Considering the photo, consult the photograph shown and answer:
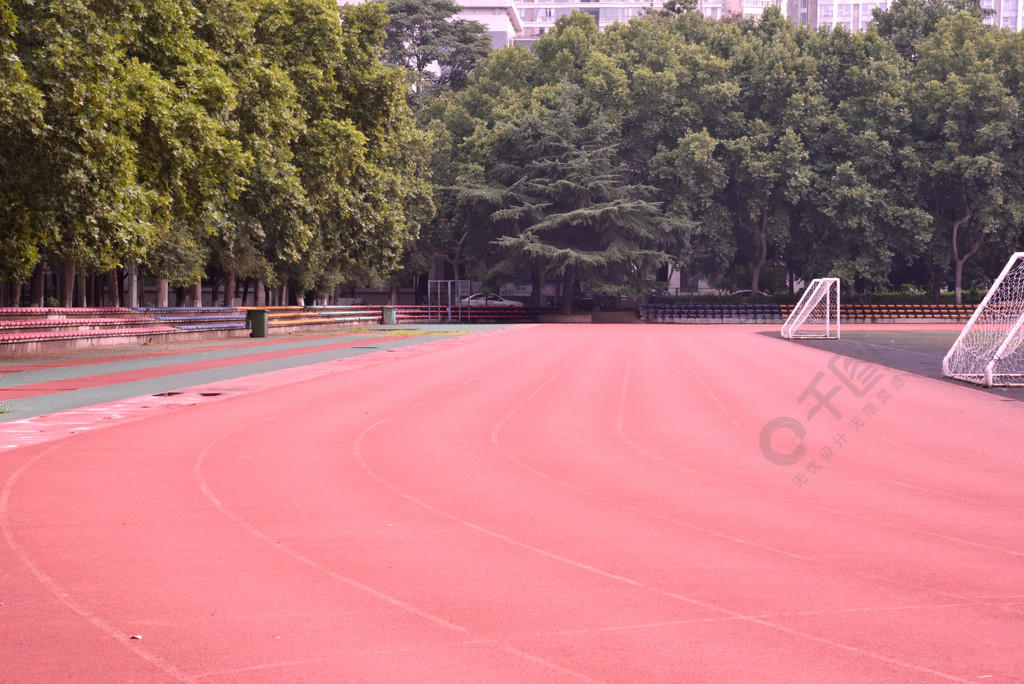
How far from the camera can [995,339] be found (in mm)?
26641

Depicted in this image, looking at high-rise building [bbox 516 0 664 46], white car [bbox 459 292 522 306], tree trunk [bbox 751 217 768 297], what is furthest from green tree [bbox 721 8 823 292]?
high-rise building [bbox 516 0 664 46]

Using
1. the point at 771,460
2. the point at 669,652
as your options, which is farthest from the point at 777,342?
Result: the point at 669,652

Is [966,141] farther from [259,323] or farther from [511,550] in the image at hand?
[511,550]

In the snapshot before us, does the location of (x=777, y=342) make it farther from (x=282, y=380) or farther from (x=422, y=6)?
(x=422, y=6)

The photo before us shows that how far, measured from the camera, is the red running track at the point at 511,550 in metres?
5.05

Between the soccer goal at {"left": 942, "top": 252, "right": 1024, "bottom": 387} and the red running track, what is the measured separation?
763 centimetres

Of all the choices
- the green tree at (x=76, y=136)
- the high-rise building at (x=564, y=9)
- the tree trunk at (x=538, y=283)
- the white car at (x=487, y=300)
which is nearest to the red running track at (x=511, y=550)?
the green tree at (x=76, y=136)

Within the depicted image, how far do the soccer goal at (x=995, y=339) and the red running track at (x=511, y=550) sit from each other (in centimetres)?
763

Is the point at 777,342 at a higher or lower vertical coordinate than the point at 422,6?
lower

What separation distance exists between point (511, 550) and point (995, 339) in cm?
2285

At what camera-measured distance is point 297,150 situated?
39406 millimetres

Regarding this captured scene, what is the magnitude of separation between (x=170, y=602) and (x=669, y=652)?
272cm

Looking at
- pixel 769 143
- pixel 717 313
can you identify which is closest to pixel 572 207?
pixel 717 313

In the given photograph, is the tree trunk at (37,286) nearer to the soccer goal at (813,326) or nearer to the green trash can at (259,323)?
the green trash can at (259,323)
